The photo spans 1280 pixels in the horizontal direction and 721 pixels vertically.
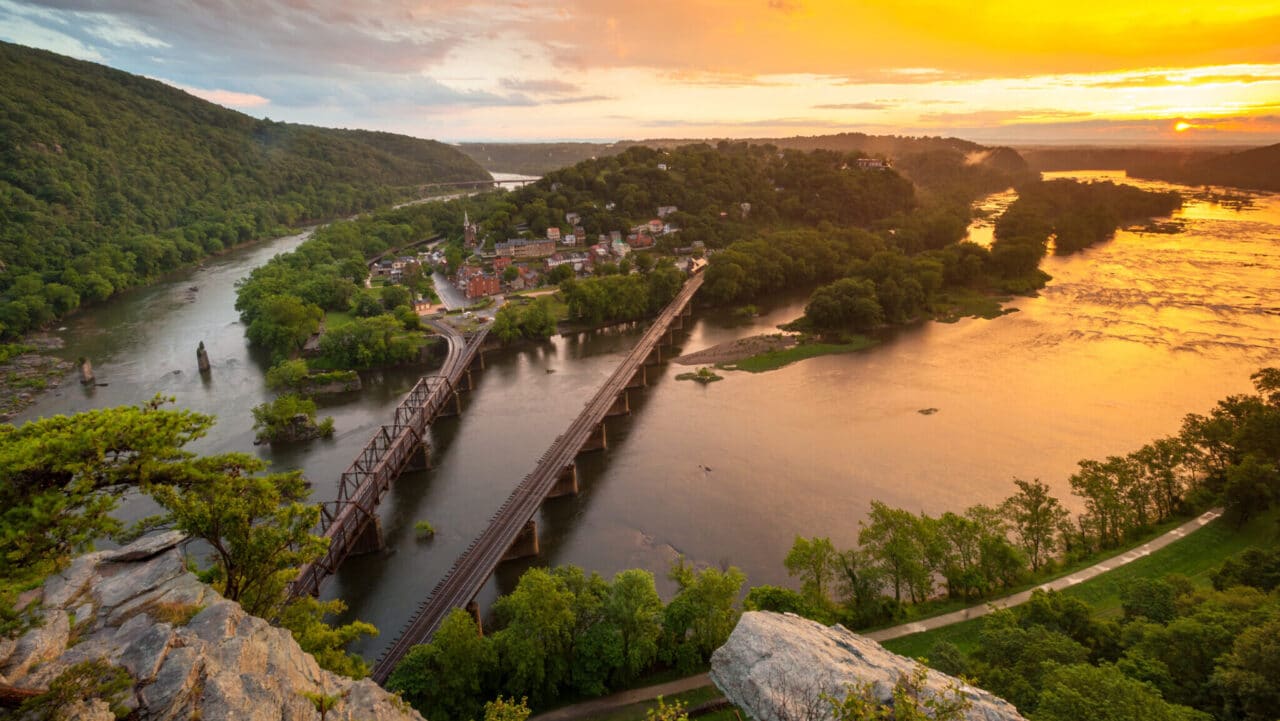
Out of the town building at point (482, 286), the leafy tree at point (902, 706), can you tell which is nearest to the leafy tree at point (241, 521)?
the leafy tree at point (902, 706)

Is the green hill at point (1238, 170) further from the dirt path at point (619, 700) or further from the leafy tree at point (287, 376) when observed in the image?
the leafy tree at point (287, 376)

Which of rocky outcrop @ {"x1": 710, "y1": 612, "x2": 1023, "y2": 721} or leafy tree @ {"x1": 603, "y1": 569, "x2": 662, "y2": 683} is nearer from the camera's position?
rocky outcrop @ {"x1": 710, "y1": 612, "x2": 1023, "y2": 721}

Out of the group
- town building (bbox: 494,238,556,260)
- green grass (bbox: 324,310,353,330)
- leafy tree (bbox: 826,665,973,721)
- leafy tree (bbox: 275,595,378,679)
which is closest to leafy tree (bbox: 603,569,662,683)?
leafy tree (bbox: 275,595,378,679)

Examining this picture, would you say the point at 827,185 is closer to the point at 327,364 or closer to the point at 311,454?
the point at 327,364

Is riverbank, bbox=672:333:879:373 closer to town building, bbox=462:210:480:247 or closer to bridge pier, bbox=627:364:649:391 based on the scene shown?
bridge pier, bbox=627:364:649:391

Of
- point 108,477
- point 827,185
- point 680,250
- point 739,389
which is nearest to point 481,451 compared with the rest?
point 739,389
